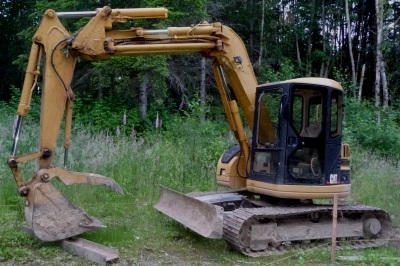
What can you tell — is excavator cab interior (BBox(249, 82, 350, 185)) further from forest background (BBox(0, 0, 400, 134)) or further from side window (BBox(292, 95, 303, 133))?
forest background (BBox(0, 0, 400, 134))

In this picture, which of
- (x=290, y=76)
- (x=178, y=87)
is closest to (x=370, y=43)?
(x=290, y=76)

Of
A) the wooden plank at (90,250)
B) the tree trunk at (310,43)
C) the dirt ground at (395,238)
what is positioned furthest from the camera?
the tree trunk at (310,43)

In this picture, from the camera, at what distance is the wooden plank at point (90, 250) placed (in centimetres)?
587

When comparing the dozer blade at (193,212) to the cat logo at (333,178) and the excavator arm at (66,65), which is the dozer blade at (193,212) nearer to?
the excavator arm at (66,65)

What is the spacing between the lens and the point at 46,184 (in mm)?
6238

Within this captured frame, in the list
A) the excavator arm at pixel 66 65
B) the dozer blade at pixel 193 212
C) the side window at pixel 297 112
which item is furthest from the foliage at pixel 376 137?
the excavator arm at pixel 66 65

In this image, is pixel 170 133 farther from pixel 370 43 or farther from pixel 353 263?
pixel 370 43

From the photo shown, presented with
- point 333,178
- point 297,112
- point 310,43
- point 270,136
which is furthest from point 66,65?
point 310,43

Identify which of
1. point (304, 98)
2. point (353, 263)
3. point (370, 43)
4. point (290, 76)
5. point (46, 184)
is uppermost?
point (370, 43)

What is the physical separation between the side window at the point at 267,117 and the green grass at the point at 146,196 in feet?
5.33

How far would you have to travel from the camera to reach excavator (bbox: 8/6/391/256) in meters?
6.35

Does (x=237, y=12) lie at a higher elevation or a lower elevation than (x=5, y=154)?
higher

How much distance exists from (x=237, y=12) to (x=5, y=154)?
66.3ft

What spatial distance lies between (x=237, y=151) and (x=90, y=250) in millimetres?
2852
